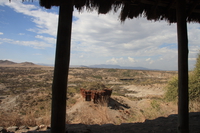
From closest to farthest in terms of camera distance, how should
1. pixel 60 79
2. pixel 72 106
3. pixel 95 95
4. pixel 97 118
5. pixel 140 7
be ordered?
pixel 60 79 < pixel 140 7 < pixel 97 118 < pixel 95 95 < pixel 72 106

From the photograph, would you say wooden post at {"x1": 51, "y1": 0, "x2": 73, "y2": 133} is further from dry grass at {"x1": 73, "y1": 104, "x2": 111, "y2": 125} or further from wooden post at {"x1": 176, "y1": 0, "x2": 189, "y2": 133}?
dry grass at {"x1": 73, "y1": 104, "x2": 111, "y2": 125}

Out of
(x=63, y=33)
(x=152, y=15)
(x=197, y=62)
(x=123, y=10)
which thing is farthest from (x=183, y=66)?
(x=197, y=62)

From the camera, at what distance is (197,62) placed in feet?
30.9

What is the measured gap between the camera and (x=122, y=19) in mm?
3613

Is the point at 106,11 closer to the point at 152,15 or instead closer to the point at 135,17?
the point at 135,17

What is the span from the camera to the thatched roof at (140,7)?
3.04 m

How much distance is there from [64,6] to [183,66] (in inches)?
96.2

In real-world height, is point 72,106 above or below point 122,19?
below

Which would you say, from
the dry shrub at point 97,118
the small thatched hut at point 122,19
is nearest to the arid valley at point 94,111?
the dry shrub at point 97,118

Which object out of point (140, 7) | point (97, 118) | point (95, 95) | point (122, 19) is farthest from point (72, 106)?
point (140, 7)

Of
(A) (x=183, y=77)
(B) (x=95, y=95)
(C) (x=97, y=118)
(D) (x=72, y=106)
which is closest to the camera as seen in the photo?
(A) (x=183, y=77)

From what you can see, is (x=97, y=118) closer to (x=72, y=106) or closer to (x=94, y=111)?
(x=94, y=111)

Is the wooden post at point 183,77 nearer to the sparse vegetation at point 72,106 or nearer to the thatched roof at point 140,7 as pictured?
the thatched roof at point 140,7

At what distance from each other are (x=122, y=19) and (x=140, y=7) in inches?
20.8
